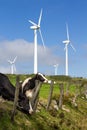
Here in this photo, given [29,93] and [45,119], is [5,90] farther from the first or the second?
[29,93]

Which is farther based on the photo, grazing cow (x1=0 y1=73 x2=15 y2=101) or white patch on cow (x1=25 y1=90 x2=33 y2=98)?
white patch on cow (x1=25 y1=90 x2=33 y2=98)

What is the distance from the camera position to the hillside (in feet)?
61.4

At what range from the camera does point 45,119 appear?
74.1 ft

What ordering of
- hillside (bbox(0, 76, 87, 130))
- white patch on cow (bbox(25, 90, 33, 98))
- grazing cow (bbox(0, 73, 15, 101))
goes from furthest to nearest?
white patch on cow (bbox(25, 90, 33, 98)) → grazing cow (bbox(0, 73, 15, 101)) → hillside (bbox(0, 76, 87, 130))

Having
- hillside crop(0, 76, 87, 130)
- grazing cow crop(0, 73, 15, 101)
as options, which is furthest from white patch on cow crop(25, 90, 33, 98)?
grazing cow crop(0, 73, 15, 101)

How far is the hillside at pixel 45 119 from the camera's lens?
1872 cm

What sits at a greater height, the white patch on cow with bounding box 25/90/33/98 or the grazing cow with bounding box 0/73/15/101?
the grazing cow with bounding box 0/73/15/101

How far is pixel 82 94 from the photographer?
40688 mm

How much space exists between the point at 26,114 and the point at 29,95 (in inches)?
168

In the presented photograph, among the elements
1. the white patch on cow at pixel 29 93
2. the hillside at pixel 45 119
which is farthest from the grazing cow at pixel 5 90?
the white patch on cow at pixel 29 93

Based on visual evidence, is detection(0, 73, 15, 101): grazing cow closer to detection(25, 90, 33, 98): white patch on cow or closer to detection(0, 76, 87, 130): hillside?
detection(0, 76, 87, 130): hillside

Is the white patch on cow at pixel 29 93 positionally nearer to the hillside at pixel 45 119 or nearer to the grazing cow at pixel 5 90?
the hillside at pixel 45 119

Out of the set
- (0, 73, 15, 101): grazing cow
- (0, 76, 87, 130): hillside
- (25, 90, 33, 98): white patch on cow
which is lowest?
(0, 76, 87, 130): hillside

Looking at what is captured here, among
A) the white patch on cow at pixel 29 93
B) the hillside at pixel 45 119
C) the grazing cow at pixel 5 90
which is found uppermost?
the grazing cow at pixel 5 90
